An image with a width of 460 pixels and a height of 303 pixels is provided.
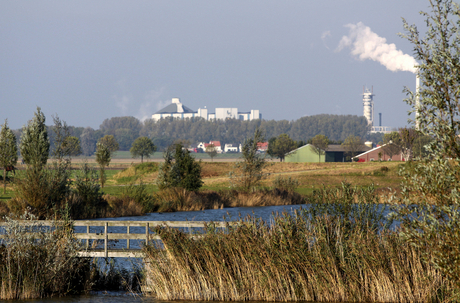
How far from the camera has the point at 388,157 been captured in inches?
4498

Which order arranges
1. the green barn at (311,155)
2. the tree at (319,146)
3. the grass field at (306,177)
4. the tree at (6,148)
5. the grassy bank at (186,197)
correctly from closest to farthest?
the grassy bank at (186,197), the tree at (6,148), the grass field at (306,177), the tree at (319,146), the green barn at (311,155)

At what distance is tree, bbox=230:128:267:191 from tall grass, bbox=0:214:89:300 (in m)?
35.2

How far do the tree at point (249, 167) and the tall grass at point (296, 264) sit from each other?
35358 mm

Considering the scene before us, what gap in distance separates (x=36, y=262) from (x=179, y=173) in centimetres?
3309

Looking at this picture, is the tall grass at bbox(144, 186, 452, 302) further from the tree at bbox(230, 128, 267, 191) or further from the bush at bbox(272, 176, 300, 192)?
the bush at bbox(272, 176, 300, 192)

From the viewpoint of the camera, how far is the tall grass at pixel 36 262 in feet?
42.9

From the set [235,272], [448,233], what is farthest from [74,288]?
[448,233]

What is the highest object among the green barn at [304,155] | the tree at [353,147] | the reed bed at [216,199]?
the tree at [353,147]

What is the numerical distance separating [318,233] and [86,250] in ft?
23.6

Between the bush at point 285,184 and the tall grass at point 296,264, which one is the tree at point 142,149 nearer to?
the bush at point 285,184

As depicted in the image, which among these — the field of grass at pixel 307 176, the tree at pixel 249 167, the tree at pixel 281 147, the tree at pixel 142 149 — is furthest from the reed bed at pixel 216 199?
the tree at pixel 142 149

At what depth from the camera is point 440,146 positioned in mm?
8680

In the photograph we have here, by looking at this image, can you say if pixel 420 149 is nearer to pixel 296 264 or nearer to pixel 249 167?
pixel 296 264

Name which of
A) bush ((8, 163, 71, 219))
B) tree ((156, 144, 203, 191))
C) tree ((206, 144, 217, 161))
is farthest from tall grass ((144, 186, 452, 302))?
tree ((206, 144, 217, 161))
